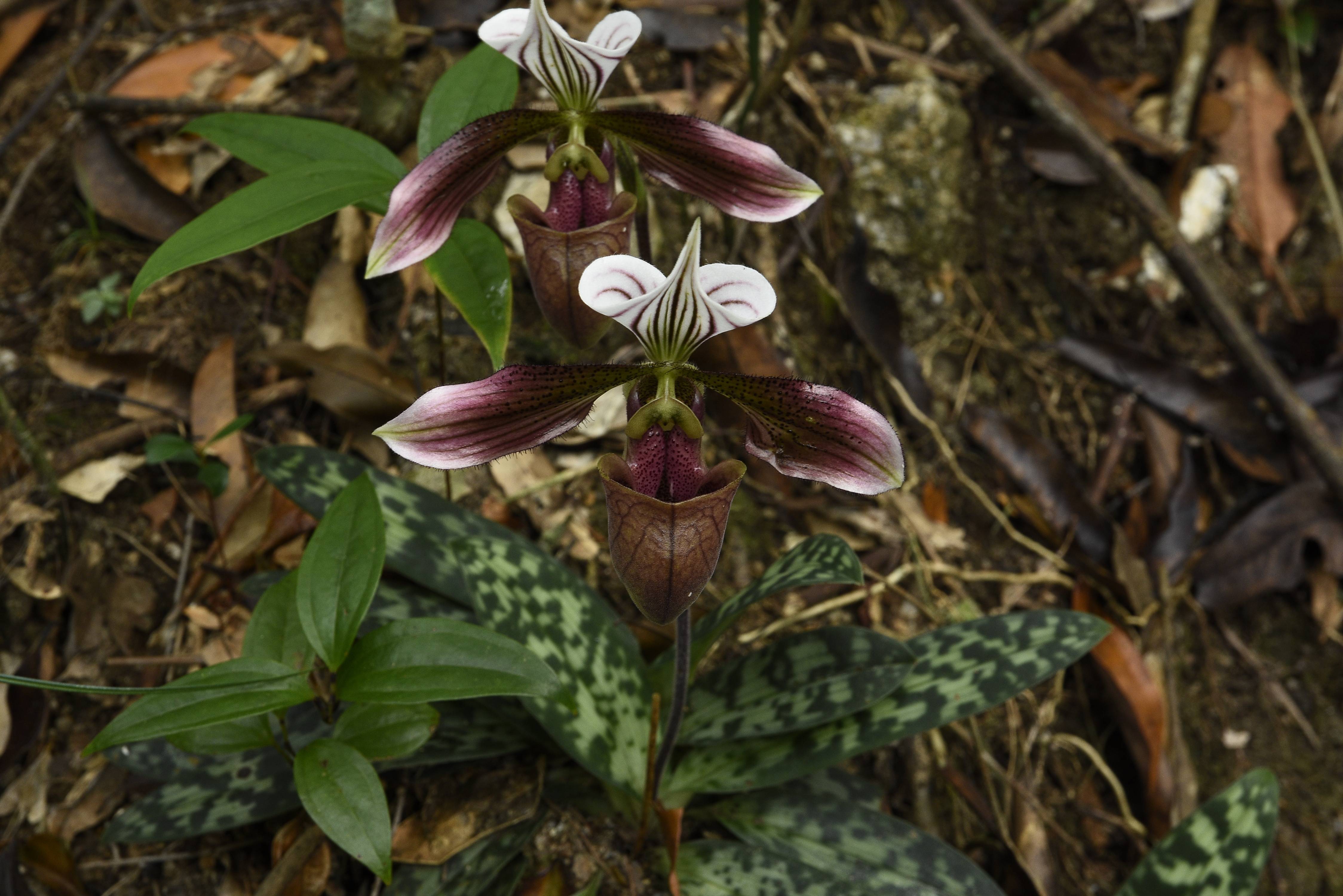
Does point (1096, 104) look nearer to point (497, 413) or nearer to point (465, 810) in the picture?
point (497, 413)

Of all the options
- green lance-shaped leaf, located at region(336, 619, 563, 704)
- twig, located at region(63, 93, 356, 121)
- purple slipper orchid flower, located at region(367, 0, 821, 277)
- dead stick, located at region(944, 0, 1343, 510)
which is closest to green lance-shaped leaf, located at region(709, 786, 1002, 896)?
green lance-shaped leaf, located at region(336, 619, 563, 704)

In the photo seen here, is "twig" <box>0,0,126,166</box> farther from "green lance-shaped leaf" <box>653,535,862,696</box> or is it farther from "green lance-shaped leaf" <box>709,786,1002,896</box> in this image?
"green lance-shaped leaf" <box>709,786,1002,896</box>

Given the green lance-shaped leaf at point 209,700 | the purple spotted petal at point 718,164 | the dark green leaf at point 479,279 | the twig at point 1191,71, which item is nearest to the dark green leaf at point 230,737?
the green lance-shaped leaf at point 209,700

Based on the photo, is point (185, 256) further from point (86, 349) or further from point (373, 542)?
point (86, 349)

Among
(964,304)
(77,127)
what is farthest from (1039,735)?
(77,127)

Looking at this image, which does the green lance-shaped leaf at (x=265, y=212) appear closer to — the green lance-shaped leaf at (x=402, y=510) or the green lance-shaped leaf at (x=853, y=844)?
the green lance-shaped leaf at (x=402, y=510)

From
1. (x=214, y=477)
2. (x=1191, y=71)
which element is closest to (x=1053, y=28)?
(x=1191, y=71)
